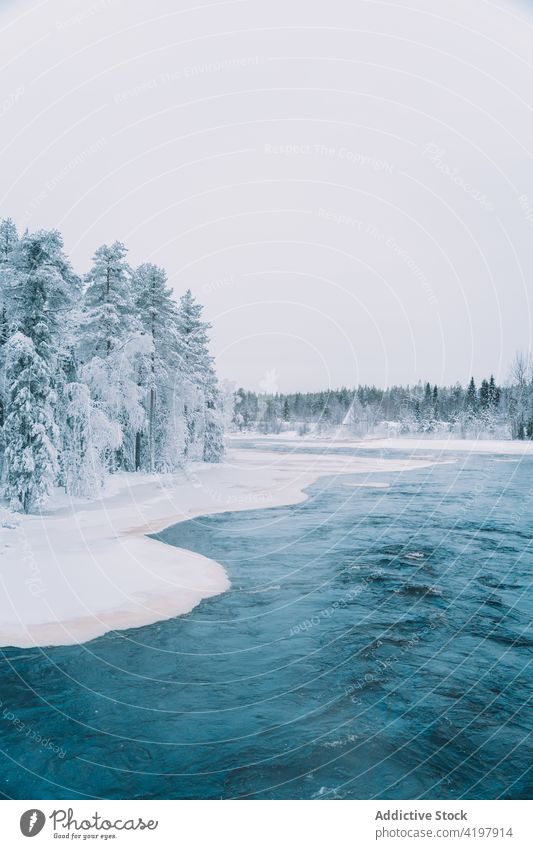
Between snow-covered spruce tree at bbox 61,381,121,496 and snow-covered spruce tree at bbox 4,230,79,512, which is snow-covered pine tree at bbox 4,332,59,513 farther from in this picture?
snow-covered spruce tree at bbox 61,381,121,496

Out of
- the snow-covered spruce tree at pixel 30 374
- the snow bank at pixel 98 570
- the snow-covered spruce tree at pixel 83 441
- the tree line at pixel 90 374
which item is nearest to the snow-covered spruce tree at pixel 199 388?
the tree line at pixel 90 374

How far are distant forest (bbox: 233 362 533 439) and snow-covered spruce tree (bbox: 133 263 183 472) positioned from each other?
159ft

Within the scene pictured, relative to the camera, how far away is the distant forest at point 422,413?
105188 mm

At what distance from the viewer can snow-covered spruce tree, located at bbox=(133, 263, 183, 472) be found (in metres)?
38.1

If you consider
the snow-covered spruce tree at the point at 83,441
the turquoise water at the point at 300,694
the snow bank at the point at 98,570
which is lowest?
the turquoise water at the point at 300,694

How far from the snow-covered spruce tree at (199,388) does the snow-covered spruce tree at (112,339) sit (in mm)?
9225

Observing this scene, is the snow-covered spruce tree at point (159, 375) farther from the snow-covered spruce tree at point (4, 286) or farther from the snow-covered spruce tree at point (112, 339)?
the snow-covered spruce tree at point (4, 286)

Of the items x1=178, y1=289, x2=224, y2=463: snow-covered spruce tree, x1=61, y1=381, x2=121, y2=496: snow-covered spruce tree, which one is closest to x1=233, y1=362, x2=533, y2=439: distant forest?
x1=178, y1=289, x2=224, y2=463: snow-covered spruce tree

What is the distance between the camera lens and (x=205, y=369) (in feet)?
161

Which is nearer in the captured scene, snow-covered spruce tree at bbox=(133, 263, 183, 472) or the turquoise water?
the turquoise water

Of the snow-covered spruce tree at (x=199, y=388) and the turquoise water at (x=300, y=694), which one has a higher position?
the snow-covered spruce tree at (x=199, y=388)

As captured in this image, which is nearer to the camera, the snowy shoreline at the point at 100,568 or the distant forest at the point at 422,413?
the snowy shoreline at the point at 100,568
